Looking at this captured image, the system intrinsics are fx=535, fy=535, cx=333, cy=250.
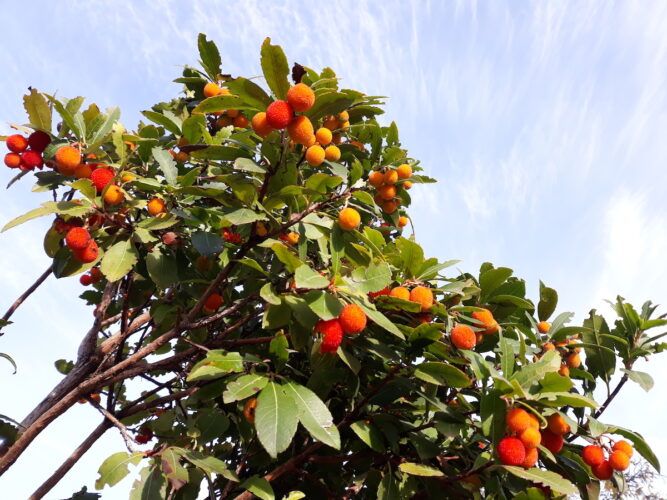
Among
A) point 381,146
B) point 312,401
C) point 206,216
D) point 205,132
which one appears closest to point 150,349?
point 206,216

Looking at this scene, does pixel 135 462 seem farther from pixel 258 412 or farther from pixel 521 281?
pixel 521 281

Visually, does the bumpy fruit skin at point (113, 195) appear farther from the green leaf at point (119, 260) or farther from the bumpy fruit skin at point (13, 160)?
the bumpy fruit skin at point (13, 160)

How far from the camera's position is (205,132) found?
2.21 metres

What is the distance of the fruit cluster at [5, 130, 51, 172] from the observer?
2.14 meters

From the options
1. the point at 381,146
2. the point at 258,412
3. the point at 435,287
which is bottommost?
the point at 258,412

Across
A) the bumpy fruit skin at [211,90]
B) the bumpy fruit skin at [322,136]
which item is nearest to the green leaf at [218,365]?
the bumpy fruit skin at [322,136]

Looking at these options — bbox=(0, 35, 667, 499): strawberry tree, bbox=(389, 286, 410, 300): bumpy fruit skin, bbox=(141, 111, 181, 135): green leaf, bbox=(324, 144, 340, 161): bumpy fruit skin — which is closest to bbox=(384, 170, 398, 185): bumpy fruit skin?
bbox=(0, 35, 667, 499): strawberry tree

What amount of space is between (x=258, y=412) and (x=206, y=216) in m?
0.84

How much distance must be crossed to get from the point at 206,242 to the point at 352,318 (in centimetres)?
65

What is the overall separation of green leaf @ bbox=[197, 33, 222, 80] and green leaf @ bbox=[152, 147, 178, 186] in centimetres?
80

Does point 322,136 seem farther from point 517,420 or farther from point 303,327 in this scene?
point 517,420

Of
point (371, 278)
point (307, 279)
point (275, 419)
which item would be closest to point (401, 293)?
point (371, 278)

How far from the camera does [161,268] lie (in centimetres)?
213

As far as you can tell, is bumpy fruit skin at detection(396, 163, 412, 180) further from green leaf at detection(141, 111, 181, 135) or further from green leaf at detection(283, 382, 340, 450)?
green leaf at detection(283, 382, 340, 450)
